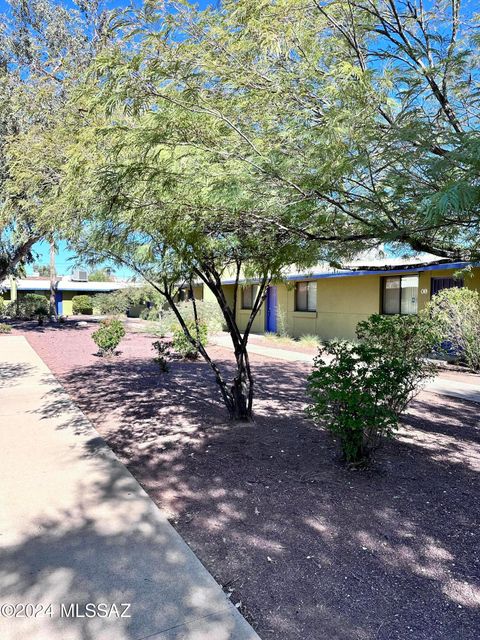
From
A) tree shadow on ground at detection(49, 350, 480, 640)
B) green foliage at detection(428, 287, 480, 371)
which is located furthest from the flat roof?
tree shadow on ground at detection(49, 350, 480, 640)

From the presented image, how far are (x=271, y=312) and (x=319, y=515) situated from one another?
17.3 m

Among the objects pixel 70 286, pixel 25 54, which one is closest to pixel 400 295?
pixel 25 54

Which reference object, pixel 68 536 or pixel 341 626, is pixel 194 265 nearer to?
pixel 68 536

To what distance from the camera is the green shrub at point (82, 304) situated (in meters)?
37.4

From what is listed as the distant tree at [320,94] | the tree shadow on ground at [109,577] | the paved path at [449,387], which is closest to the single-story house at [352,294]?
the paved path at [449,387]

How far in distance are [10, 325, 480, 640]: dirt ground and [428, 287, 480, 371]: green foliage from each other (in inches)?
136

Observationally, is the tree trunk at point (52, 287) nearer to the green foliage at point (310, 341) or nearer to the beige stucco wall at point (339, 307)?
the beige stucco wall at point (339, 307)

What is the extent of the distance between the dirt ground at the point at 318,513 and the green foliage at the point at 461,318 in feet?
11.3

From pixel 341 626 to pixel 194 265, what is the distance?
417 centimetres

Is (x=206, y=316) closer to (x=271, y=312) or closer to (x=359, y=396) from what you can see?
(x=271, y=312)

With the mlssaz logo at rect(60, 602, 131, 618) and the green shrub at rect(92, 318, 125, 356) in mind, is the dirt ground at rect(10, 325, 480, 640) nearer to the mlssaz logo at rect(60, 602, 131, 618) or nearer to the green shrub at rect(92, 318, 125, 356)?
the mlssaz logo at rect(60, 602, 131, 618)

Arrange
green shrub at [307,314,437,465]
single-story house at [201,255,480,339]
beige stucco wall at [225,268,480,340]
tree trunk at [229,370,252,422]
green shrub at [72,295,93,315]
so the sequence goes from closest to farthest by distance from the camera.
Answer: green shrub at [307,314,437,465]
tree trunk at [229,370,252,422]
single-story house at [201,255,480,339]
beige stucco wall at [225,268,480,340]
green shrub at [72,295,93,315]

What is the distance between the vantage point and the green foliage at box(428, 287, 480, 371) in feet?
32.5

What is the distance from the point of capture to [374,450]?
4.36 metres
